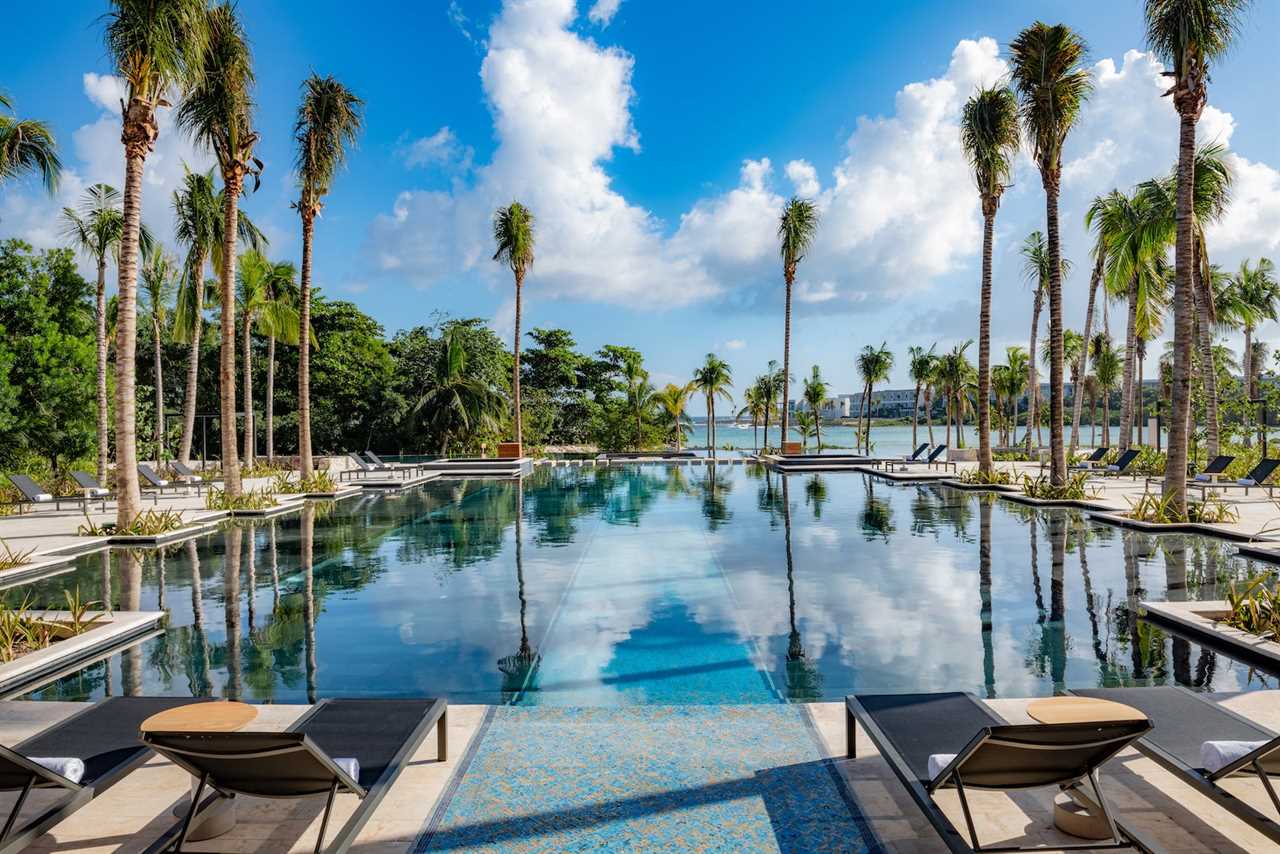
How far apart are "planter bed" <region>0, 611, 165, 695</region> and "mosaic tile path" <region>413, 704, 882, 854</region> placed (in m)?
3.59

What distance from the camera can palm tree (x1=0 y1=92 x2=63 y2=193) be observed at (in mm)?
13906

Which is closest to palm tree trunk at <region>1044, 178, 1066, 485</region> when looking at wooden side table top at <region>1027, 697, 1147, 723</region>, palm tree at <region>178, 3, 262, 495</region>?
wooden side table top at <region>1027, 697, 1147, 723</region>

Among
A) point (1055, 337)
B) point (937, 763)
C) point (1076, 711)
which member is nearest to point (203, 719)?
point (937, 763)

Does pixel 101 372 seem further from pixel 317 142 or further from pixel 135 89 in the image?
pixel 135 89

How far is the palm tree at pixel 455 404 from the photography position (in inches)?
1209

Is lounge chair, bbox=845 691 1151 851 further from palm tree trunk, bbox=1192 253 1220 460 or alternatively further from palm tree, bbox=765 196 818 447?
palm tree, bbox=765 196 818 447

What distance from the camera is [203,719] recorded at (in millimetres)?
2801

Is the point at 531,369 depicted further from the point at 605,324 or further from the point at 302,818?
the point at 302,818

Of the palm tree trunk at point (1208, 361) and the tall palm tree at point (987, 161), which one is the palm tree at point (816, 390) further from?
the tall palm tree at point (987, 161)

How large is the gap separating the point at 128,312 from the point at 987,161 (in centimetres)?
1925

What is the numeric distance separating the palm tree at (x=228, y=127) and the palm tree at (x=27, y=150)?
2797 millimetres

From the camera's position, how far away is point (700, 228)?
1101 inches

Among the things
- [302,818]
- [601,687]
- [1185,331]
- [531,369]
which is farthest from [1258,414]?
[531,369]

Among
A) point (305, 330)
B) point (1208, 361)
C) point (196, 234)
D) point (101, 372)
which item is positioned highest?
point (196, 234)
